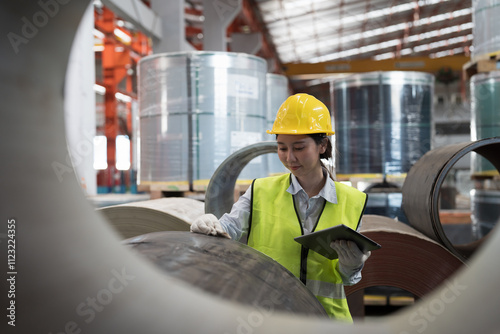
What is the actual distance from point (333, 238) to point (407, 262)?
1208 millimetres

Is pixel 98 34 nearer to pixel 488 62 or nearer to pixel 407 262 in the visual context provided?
pixel 488 62

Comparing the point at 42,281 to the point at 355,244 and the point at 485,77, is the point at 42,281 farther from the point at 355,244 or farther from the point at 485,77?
the point at 485,77

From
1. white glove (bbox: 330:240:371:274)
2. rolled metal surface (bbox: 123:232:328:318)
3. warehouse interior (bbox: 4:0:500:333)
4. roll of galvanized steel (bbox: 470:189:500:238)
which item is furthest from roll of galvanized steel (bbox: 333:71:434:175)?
rolled metal surface (bbox: 123:232:328:318)

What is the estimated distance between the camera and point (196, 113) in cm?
409

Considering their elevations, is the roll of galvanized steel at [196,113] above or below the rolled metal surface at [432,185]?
above

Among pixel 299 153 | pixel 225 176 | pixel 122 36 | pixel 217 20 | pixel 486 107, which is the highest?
pixel 122 36

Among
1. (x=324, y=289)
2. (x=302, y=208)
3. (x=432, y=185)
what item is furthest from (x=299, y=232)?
(x=432, y=185)

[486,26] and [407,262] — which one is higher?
[486,26]

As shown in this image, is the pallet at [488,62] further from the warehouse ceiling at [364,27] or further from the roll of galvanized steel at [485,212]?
the warehouse ceiling at [364,27]

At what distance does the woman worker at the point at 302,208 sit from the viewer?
2035mm

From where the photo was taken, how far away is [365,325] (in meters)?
0.90

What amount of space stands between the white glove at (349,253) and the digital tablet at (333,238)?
0.07 feet

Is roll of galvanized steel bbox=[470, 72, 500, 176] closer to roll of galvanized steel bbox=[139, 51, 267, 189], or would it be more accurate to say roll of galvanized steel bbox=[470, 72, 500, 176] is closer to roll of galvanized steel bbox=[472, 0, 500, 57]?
roll of galvanized steel bbox=[472, 0, 500, 57]

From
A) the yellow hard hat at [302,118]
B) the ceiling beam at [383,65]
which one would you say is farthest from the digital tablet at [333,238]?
the ceiling beam at [383,65]
